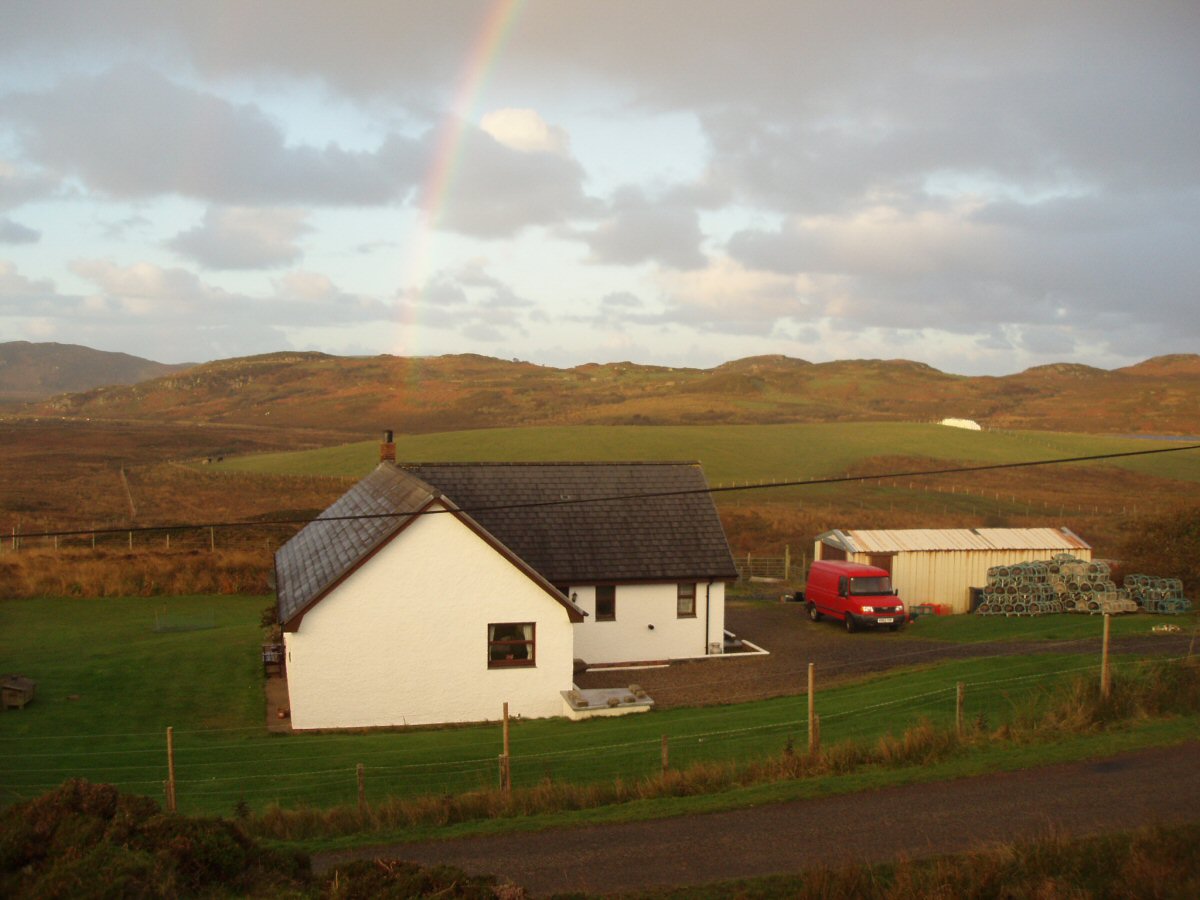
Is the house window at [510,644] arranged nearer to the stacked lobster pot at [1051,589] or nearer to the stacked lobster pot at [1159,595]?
the stacked lobster pot at [1051,589]

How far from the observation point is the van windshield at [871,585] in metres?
32.8

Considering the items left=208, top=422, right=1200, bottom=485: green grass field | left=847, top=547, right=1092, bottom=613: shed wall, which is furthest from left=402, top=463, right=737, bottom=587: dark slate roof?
left=208, top=422, right=1200, bottom=485: green grass field

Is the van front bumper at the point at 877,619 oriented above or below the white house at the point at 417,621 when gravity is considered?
below

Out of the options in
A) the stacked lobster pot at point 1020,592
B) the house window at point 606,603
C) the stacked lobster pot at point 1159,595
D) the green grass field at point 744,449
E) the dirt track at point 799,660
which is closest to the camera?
the dirt track at point 799,660

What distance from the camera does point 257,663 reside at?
26.8m

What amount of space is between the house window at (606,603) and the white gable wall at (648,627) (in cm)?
13

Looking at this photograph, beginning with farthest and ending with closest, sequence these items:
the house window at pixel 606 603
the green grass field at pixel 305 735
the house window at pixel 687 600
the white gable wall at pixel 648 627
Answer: the house window at pixel 687 600 → the house window at pixel 606 603 → the white gable wall at pixel 648 627 → the green grass field at pixel 305 735

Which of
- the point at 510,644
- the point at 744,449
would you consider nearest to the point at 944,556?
the point at 510,644

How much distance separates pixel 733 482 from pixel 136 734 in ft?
196

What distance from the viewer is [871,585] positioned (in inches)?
1300

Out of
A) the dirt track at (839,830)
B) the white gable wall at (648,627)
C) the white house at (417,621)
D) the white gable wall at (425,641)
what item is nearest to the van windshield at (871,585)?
the white gable wall at (648,627)

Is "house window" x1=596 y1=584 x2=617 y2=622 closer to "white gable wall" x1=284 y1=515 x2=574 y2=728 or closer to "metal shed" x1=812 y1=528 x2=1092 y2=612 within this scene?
"white gable wall" x1=284 y1=515 x2=574 y2=728

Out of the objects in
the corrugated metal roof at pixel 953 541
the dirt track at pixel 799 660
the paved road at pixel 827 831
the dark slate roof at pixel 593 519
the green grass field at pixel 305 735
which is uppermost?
the dark slate roof at pixel 593 519

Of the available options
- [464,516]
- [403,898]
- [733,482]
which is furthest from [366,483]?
[733,482]
